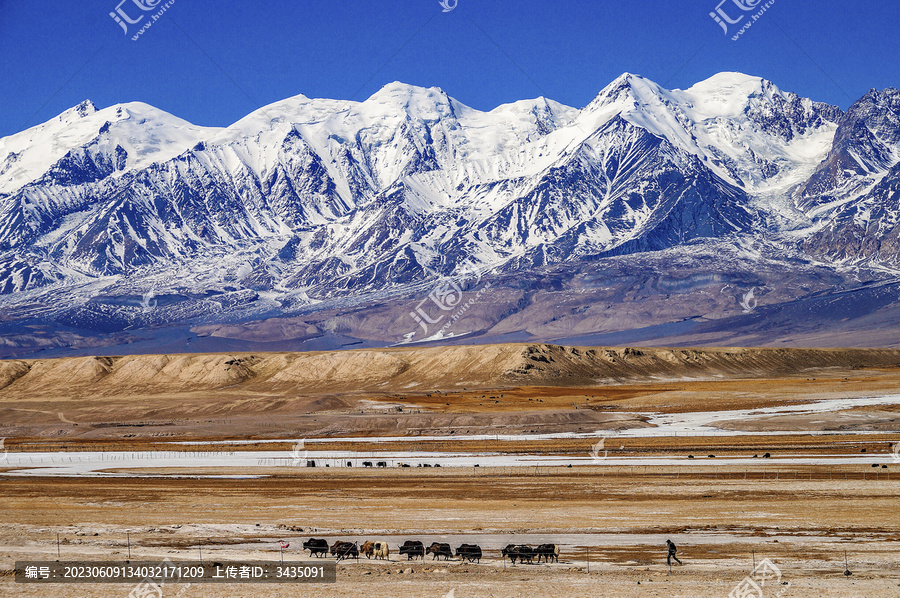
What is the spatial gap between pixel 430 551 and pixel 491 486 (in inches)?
867

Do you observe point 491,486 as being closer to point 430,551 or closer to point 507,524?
point 507,524

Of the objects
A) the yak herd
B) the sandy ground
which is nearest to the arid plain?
the sandy ground

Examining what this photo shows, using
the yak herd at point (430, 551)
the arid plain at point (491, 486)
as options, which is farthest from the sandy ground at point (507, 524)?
the yak herd at point (430, 551)

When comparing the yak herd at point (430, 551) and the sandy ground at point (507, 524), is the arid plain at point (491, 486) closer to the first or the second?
the sandy ground at point (507, 524)

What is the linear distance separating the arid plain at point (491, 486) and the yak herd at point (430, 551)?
21.2 inches

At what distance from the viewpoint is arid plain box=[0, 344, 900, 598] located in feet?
106

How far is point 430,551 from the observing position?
1411 inches

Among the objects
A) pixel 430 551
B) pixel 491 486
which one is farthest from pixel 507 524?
pixel 491 486

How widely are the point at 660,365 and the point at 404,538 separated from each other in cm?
16571

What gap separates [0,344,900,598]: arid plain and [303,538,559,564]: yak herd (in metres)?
0.54

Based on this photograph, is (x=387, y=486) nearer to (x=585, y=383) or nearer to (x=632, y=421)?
(x=632, y=421)

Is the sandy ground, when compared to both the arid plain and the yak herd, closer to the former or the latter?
the arid plain

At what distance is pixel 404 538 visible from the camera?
39750 mm

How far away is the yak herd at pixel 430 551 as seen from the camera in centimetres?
3425
